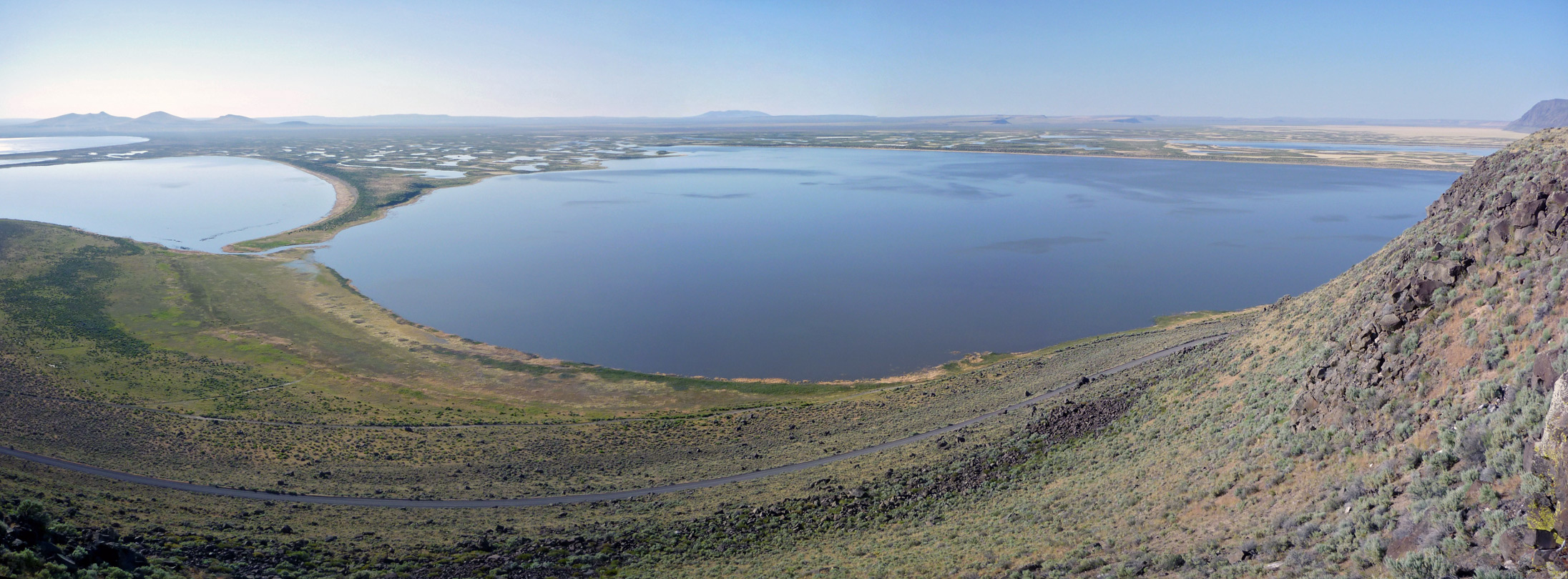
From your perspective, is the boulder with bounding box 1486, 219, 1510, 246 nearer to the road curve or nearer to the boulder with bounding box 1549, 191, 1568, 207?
the boulder with bounding box 1549, 191, 1568, 207

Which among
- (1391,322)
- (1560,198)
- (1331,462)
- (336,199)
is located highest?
(1560,198)

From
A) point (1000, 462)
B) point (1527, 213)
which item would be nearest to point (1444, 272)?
point (1527, 213)

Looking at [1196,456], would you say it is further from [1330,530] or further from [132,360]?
[132,360]

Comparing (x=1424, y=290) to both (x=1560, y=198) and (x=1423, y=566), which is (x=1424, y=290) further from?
(x=1423, y=566)

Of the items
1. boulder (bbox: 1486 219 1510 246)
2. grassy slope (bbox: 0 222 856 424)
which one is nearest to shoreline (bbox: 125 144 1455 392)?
grassy slope (bbox: 0 222 856 424)

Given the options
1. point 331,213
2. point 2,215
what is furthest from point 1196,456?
point 2,215
